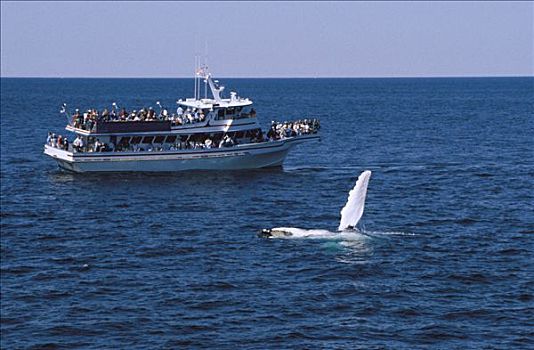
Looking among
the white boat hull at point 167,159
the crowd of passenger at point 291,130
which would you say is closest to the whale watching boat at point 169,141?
the white boat hull at point 167,159

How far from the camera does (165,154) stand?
87.3 meters

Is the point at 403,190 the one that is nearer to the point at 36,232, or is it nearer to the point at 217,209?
the point at 217,209

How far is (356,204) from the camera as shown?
2299 inches

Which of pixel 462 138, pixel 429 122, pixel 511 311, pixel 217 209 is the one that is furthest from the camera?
pixel 429 122

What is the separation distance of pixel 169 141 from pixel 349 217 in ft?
109

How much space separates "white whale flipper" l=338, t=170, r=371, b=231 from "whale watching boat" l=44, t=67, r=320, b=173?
30502mm

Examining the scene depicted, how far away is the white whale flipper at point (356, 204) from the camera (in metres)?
58.1

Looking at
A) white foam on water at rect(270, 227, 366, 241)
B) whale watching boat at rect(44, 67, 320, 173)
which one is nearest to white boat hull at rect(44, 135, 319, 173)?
whale watching boat at rect(44, 67, 320, 173)

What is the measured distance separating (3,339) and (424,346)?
17665 millimetres

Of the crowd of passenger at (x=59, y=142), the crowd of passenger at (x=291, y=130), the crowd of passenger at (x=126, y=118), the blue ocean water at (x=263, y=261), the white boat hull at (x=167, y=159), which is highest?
the crowd of passenger at (x=126, y=118)

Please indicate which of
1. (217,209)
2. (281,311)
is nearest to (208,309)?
(281,311)

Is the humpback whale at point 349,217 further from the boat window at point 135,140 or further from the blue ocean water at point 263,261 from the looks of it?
the boat window at point 135,140

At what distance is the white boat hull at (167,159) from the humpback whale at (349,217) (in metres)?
28.1

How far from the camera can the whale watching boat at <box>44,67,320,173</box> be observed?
86.9 m
